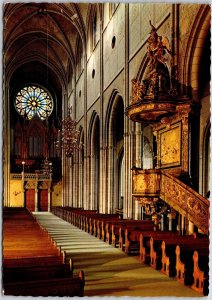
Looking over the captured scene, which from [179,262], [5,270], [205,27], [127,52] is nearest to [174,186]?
[179,262]

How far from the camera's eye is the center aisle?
6824 mm

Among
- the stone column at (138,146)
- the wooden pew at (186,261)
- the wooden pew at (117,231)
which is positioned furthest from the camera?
the stone column at (138,146)

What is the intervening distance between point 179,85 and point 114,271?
5.75 m

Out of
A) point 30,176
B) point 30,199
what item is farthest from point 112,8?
point 30,199

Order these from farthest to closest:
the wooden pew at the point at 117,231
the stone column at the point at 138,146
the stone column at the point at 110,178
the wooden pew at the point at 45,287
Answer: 1. the stone column at the point at 110,178
2. the stone column at the point at 138,146
3. the wooden pew at the point at 117,231
4. the wooden pew at the point at 45,287

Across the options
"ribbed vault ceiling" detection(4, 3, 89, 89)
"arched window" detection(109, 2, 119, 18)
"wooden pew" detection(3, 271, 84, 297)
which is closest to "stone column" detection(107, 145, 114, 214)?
"arched window" detection(109, 2, 119, 18)

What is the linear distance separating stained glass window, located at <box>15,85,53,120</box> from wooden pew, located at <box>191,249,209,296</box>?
33913 millimetres

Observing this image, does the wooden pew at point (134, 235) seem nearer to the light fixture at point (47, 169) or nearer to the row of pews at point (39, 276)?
the row of pews at point (39, 276)

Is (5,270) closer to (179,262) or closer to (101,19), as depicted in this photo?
(179,262)

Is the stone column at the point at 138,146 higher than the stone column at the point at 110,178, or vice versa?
the stone column at the point at 138,146

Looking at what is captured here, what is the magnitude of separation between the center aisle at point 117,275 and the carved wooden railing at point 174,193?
1535 millimetres

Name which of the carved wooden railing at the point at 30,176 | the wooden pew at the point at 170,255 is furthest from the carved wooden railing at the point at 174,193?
the carved wooden railing at the point at 30,176

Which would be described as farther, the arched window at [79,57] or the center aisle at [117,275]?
the arched window at [79,57]

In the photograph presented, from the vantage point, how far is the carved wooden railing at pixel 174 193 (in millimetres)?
8734
